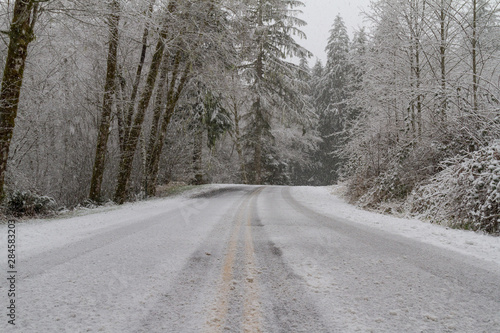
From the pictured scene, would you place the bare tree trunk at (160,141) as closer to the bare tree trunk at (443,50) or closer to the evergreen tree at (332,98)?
the bare tree trunk at (443,50)

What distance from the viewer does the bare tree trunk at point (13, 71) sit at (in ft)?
21.7

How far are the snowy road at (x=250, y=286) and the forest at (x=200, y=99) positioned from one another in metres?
3.50

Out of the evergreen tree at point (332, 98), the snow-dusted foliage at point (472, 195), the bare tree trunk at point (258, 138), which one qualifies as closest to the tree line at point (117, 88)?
the bare tree trunk at point (258, 138)

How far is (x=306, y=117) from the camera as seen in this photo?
27.1 meters

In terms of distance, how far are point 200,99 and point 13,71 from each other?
1290 centimetres

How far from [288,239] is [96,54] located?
43.2 ft

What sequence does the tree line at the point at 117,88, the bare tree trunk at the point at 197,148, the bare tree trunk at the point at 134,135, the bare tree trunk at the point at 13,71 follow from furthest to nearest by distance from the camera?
the bare tree trunk at the point at 197,148
the bare tree trunk at the point at 134,135
the tree line at the point at 117,88
the bare tree trunk at the point at 13,71

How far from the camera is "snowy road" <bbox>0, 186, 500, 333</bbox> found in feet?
6.13

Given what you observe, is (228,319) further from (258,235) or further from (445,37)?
(445,37)

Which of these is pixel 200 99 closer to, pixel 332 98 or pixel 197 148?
pixel 197 148

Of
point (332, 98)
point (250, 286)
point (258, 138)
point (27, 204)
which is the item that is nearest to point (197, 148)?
point (258, 138)

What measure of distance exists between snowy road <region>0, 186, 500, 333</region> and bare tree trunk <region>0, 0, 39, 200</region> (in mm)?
3475

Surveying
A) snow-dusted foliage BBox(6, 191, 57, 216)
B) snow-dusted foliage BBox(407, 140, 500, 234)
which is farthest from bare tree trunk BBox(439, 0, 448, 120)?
snow-dusted foliage BBox(6, 191, 57, 216)

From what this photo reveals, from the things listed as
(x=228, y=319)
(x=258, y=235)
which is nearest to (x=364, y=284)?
(x=228, y=319)
